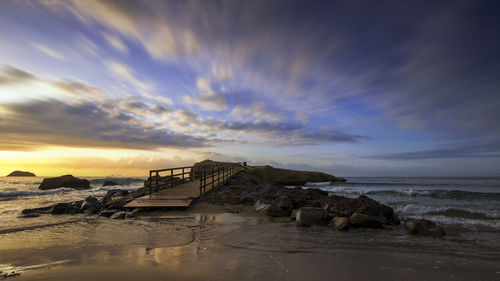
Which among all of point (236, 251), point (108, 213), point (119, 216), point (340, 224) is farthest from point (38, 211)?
point (340, 224)

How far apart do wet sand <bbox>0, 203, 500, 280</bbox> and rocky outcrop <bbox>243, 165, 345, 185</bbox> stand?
1034 inches

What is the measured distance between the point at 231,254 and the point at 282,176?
34.1 m

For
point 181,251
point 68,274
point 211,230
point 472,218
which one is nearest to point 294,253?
point 181,251

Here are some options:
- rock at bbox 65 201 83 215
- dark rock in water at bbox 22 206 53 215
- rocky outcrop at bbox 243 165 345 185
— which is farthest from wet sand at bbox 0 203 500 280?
rocky outcrop at bbox 243 165 345 185

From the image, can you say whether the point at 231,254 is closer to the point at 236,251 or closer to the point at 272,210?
the point at 236,251

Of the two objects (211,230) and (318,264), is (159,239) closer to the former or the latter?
(211,230)

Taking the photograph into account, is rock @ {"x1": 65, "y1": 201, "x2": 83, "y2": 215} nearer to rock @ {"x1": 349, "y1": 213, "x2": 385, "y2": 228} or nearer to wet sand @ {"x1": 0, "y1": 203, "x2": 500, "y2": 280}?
wet sand @ {"x1": 0, "y1": 203, "x2": 500, "y2": 280}

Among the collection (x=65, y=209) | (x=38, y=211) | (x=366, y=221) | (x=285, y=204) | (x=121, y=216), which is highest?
(x=285, y=204)

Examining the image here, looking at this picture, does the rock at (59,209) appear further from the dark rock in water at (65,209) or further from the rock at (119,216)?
the rock at (119,216)

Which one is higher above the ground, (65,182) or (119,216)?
(119,216)

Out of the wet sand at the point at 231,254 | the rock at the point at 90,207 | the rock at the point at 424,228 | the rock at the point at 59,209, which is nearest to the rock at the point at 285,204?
the wet sand at the point at 231,254

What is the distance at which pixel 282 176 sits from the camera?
38.1 meters

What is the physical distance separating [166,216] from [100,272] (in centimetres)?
470

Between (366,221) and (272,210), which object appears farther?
(272,210)
